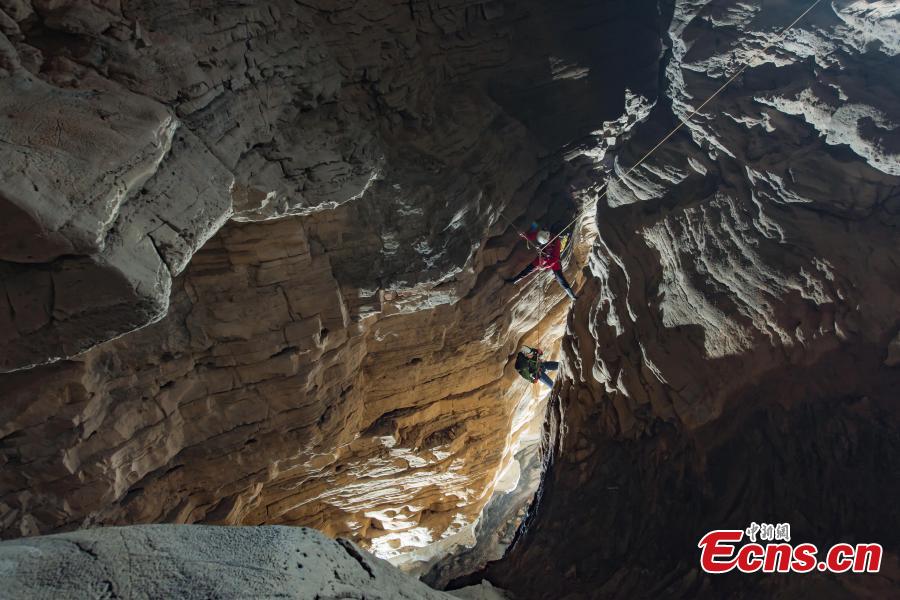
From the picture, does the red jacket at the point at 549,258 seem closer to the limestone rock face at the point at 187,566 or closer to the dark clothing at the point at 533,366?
the dark clothing at the point at 533,366

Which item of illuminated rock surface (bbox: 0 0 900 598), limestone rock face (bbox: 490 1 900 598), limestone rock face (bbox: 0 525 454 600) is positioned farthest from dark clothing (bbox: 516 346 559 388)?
limestone rock face (bbox: 0 525 454 600)

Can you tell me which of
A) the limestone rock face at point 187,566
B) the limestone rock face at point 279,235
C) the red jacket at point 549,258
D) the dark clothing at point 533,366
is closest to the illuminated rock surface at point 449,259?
the limestone rock face at point 279,235

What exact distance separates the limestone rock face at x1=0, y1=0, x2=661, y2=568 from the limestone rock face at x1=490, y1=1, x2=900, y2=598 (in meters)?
1.56

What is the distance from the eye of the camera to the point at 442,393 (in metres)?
10.1

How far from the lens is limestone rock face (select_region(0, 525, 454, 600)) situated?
10.4 ft

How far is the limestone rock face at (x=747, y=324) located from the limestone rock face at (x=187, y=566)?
3.99 m

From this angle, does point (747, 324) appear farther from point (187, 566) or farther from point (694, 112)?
point (187, 566)

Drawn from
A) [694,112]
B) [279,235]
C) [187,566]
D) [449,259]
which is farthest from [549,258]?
[187,566]

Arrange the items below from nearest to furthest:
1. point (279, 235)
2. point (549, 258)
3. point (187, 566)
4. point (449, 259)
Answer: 1. point (187, 566)
2. point (279, 235)
3. point (449, 259)
4. point (549, 258)

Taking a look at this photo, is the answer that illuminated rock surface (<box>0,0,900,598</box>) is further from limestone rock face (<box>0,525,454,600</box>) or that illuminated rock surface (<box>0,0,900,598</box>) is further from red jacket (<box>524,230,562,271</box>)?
limestone rock face (<box>0,525,454,600</box>)

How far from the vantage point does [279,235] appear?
6.47 m

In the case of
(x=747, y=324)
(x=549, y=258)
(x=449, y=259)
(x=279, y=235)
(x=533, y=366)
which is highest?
(x=279, y=235)

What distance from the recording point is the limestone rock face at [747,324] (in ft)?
18.5

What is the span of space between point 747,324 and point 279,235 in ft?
17.9
